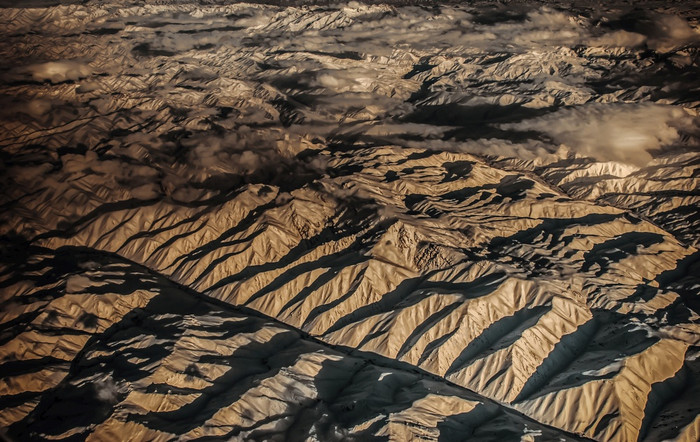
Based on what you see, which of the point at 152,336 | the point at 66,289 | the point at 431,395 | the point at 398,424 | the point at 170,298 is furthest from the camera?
the point at 170,298

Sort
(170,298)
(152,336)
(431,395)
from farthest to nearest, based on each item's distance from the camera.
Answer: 1. (170,298)
2. (152,336)
3. (431,395)

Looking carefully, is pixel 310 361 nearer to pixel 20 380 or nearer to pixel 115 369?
pixel 115 369

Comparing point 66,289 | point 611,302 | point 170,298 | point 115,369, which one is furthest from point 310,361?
point 611,302

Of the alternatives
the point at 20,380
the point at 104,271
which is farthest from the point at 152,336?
the point at 104,271

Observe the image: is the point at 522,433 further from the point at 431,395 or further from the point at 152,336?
the point at 152,336

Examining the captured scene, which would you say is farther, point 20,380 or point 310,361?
point 310,361

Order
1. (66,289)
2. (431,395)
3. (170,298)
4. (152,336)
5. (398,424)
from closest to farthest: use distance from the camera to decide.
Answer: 1. (398,424)
2. (431,395)
3. (152,336)
4. (66,289)
5. (170,298)

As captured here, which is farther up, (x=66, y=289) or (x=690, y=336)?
(x=690, y=336)

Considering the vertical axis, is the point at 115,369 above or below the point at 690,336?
below

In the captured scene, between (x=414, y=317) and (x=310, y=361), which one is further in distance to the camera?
(x=414, y=317)
